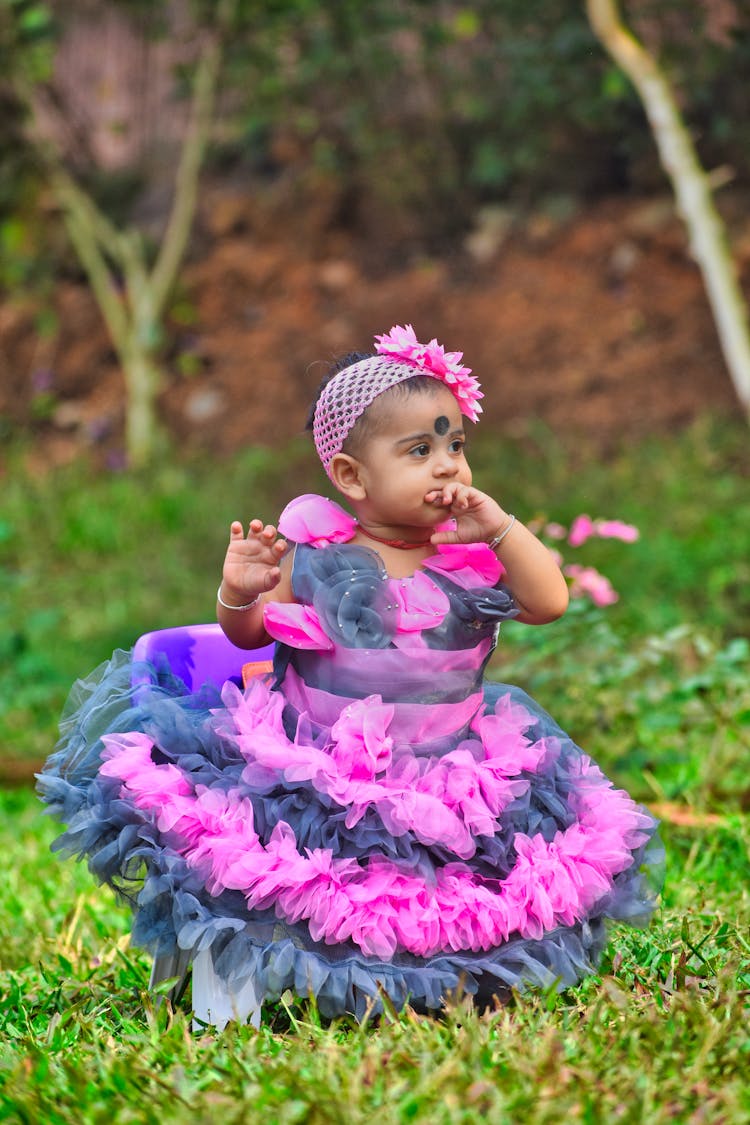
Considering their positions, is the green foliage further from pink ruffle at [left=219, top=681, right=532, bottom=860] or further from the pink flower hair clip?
the pink flower hair clip

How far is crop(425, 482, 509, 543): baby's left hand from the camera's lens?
207 cm

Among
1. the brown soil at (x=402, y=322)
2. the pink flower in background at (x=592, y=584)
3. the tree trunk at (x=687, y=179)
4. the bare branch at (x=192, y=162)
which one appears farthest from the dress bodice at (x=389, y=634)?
the bare branch at (x=192, y=162)

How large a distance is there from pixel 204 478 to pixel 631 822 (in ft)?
17.1

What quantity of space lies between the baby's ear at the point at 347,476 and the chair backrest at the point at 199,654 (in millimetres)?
362

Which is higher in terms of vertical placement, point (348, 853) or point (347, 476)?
point (347, 476)

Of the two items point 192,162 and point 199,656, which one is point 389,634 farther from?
point 192,162

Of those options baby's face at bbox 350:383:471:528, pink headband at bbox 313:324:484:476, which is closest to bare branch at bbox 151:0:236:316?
pink headband at bbox 313:324:484:476

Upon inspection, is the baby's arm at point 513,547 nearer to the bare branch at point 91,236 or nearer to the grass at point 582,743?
the grass at point 582,743

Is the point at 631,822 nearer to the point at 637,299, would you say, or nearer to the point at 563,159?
the point at 637,299

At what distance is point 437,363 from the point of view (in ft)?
7.16

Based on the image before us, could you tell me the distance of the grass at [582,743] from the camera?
161cm

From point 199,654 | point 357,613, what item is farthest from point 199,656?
point 357,613

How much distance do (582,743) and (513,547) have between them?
1674 millimetres

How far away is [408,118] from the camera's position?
7.82m
